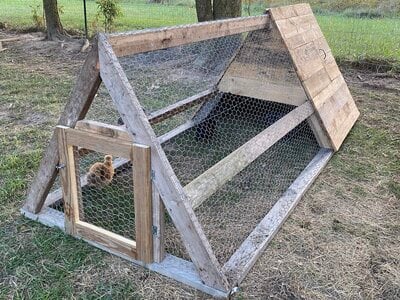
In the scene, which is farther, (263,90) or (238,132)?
(238,132)

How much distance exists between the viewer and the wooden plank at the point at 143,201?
1.59 m

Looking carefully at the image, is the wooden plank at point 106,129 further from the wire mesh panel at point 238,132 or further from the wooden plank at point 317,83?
the wooden plank at point 317,83

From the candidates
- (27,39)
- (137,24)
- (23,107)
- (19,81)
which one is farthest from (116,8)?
(23,107)

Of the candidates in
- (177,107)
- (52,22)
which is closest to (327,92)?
(177,107)

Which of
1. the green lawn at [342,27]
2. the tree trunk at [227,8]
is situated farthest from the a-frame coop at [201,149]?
the green lawn at [342,27]

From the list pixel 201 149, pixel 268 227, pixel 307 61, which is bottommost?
pixel 201 149

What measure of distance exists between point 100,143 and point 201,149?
4.84ft

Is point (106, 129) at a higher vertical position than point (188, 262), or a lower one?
higher

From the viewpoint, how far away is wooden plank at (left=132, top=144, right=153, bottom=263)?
5.21ft

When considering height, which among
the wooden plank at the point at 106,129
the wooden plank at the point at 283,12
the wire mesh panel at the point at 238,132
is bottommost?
the wire mesh panel at the point at 238,132

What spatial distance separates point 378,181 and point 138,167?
1819 millimetres

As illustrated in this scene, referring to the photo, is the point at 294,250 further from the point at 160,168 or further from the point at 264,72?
the point at 264,72

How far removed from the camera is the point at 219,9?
509 centimetres

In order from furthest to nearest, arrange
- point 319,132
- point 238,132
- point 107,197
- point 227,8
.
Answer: point 227,8 → point 238,132 → point 319,132 → point 107,197
